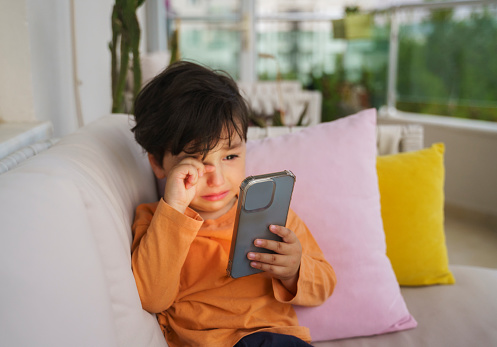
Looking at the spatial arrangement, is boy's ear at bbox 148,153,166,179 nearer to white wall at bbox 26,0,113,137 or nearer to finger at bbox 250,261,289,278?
finger at bbox 250,261,289,278

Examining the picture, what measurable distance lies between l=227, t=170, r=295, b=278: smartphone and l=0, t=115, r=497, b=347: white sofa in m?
0.19

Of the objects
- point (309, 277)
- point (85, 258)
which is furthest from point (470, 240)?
point (85, 258)

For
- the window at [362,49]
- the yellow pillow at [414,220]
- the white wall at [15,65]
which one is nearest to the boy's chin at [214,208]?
the yellow pillow at [414,220]

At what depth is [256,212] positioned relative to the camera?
0.83m

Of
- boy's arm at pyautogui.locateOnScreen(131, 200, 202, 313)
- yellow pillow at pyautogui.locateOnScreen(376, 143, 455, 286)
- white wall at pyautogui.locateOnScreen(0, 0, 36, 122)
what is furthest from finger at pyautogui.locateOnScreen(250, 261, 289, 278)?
white wall at pyautogui.locateOnScreen(0, 0, 36, 122)

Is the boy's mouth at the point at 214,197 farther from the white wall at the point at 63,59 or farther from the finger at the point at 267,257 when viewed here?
the white wall at the point at 63,59

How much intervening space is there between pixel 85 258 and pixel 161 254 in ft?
0.81

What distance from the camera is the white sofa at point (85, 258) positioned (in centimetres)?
53

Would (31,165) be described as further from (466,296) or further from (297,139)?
(466,296)

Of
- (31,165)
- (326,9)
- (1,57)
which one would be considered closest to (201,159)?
(31,165)

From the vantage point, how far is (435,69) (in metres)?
3.48

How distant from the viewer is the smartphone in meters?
0.80

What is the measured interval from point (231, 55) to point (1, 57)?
4.04 meters

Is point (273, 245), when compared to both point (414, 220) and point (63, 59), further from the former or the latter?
point (63, 59)
